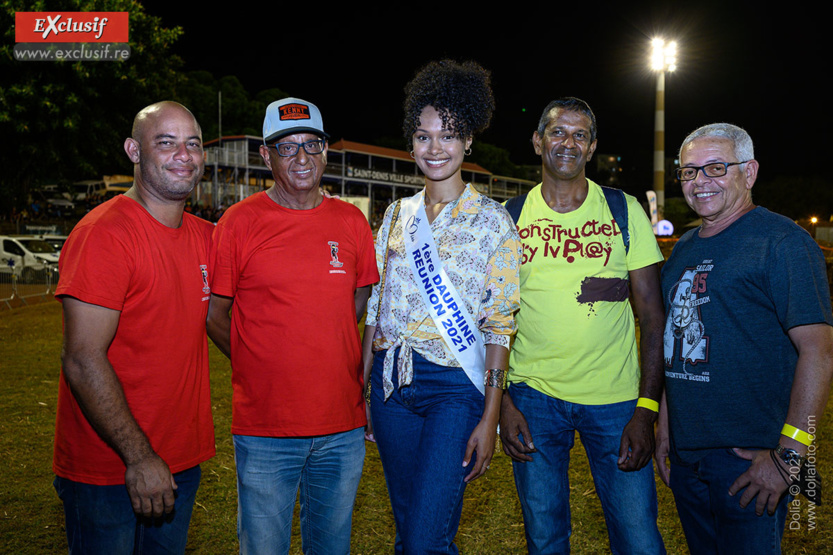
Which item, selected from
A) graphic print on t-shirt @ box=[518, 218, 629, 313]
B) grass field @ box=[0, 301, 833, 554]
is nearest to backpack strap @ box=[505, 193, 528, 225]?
graphic print on t-shirt @ box=[518, 218, 629, 313]

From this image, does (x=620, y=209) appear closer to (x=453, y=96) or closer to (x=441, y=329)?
(x=453, y=96)

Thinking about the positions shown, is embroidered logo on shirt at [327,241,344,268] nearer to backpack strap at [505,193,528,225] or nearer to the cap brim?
the cap brim

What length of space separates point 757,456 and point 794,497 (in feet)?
0.76

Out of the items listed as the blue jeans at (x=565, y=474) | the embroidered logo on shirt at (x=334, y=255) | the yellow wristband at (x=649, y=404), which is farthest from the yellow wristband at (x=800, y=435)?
the embroidered logo on shirt at (x=334, y=255)

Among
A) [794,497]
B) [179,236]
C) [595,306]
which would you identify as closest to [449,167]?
[595,306]

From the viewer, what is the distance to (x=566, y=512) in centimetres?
312

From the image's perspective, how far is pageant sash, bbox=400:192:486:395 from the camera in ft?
9.09

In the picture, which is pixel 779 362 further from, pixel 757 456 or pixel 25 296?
pixel 25 296

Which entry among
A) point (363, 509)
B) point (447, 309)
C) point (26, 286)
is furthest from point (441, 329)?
point (26, 286)

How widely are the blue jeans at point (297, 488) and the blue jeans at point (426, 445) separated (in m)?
0.22

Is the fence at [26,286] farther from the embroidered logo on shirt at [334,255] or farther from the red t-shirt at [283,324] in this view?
the embroidered logo on shirt at [334,255]

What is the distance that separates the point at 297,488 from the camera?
9.57 feet

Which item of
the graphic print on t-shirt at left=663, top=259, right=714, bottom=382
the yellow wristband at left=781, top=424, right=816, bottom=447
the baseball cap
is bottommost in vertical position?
the yellow wristband at left=781, top=424, right=816, bottom=447

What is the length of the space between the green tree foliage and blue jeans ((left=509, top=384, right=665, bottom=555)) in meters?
25.1
